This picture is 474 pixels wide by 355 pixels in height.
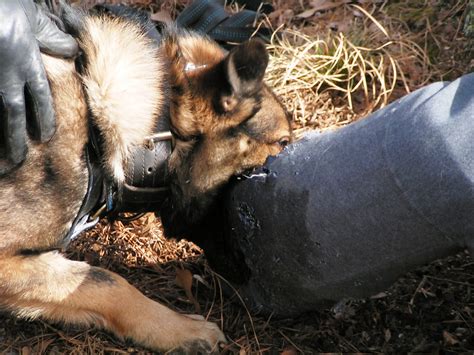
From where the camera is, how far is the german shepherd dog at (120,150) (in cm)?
260

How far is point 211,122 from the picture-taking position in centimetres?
278

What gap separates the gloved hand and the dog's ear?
72 centimetres

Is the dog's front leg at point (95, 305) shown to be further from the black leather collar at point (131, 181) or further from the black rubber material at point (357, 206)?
the black rubber material at point (357, 206)

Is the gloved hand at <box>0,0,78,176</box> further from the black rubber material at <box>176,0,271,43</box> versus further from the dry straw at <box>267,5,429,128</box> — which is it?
the dry straw at <box>267,5,429,128</box>

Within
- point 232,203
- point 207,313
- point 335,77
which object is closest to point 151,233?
point 207,313

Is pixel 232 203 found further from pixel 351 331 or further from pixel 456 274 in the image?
pixel 456 274

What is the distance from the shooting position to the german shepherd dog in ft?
8.52

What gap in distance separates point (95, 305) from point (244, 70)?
1272mm

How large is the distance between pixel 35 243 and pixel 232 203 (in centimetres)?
91

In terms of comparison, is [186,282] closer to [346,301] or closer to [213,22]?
[346,301]

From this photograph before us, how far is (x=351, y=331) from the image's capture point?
2887 millimetres

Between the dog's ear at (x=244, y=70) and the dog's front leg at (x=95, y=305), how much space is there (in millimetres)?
996

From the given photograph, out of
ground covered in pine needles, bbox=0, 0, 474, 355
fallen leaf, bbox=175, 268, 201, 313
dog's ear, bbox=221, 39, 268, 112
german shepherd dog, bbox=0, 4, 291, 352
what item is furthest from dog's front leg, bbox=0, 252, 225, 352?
dog's ear, bbox=221, 39, 268, 112

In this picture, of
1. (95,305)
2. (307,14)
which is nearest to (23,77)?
(95,305)
